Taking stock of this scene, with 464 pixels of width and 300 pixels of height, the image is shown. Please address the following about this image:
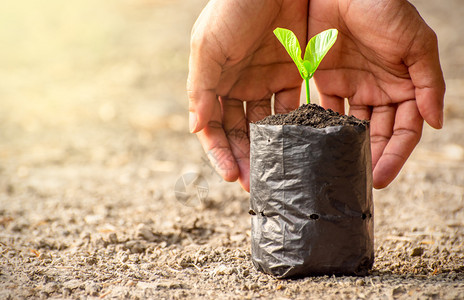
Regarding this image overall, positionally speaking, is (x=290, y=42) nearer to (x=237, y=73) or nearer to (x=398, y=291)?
(x=237, y=73)

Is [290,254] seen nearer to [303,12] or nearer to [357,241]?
[357,241]

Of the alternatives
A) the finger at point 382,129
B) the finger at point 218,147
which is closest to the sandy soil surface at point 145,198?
the finger at point 218,147

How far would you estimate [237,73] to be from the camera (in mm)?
2496

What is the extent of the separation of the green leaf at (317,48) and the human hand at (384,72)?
1.36ft

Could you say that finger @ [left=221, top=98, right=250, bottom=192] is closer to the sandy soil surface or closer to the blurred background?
the sandy soil surface

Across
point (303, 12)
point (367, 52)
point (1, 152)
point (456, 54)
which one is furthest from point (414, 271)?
point (456, 54)

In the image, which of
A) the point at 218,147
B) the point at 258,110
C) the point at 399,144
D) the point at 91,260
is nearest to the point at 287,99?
the point at 258,110

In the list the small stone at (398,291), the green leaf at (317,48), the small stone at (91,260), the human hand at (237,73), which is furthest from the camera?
the human hand at (237,73)

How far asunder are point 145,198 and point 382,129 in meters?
1.72

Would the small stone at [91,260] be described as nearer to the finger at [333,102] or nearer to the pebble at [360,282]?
the pebble at [360,282]

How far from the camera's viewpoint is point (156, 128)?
196 inches

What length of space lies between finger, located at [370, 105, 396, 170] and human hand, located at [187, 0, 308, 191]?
0.45 m

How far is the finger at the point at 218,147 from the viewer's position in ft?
7.50

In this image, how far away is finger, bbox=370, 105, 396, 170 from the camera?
92.7 inches
